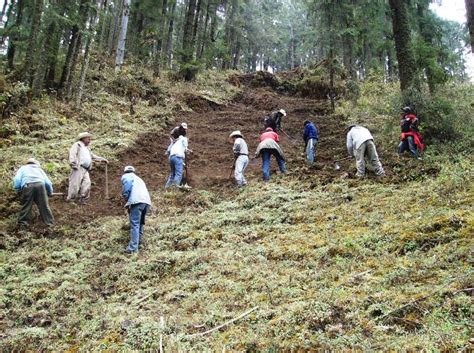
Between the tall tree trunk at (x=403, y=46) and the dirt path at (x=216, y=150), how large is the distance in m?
3.00

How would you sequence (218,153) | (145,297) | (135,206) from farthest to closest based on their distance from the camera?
1. (218,153)
2. (135,206)
3. (145,297)

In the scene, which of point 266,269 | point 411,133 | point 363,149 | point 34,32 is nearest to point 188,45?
point 34,32

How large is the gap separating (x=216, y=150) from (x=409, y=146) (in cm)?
767

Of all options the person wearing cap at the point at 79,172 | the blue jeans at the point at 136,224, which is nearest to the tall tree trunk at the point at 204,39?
the person wearing cap at the point at 79,172

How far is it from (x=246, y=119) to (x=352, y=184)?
475 inches

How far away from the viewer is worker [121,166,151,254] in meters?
8.80

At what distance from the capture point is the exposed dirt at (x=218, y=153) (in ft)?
38.9

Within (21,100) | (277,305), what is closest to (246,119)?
(21,100)

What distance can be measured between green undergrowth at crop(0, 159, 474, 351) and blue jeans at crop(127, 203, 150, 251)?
27 cm

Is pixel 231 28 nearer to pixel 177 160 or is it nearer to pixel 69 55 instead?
pixel 69 55

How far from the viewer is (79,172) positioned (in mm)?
11742

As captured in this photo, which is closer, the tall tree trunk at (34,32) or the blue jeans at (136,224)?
the blue jeans at (136,224)

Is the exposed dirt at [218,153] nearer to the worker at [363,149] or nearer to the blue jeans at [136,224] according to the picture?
the worker at [363,149]

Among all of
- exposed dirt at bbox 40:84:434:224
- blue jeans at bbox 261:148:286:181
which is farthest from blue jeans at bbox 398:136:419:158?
blue jeans at bbox 261:148:286:181
